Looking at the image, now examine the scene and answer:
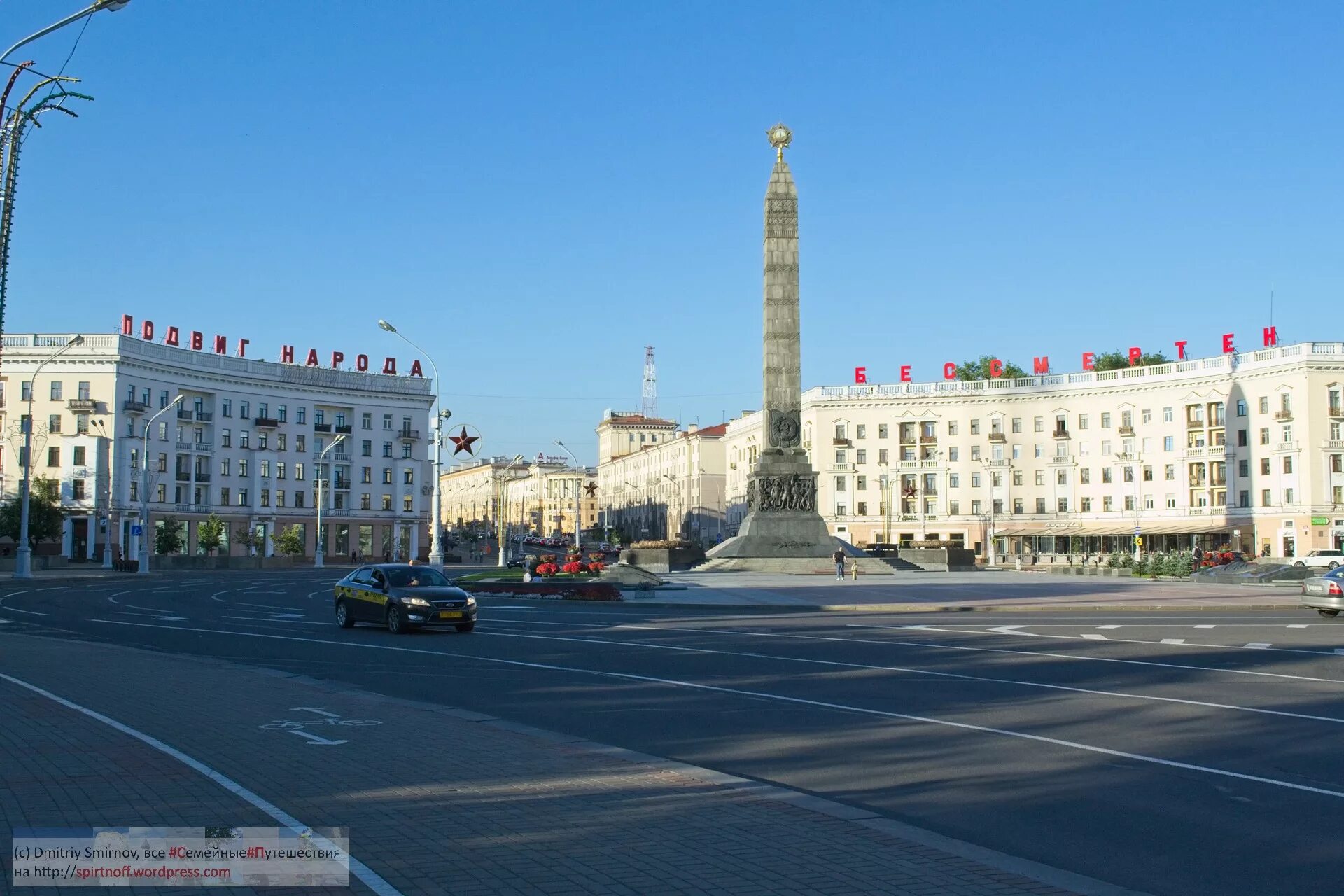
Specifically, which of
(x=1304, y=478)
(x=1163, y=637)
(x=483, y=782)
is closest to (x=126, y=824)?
(x=483, y=782)

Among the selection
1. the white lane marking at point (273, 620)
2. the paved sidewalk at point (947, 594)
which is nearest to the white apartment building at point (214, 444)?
the paved sidewalk at point (947, 594)

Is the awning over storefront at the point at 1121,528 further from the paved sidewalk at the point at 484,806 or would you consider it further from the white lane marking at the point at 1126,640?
the paved sidewalk at the point at 484,806

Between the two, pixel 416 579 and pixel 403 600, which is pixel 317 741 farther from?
pixel 416 579

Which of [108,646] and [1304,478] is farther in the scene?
[1304,478]

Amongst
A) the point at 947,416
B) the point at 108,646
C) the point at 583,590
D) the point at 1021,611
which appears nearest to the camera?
the point at 108,646

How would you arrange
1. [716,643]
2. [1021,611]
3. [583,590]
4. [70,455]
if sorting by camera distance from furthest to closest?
1. [70,455]
2. [583,590]
3. [1021,611]
4. [716,643]

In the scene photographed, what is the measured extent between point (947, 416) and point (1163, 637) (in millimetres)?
93522

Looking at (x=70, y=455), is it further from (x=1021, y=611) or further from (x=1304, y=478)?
(x=1304, y=478)

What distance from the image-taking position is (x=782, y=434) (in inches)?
2090

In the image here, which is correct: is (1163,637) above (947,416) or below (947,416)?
below

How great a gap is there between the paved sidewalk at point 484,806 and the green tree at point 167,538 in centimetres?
8734

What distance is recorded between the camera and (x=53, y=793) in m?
7.96

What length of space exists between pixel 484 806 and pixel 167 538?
93.5 metres

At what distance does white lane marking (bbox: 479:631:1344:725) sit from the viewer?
12969mm
